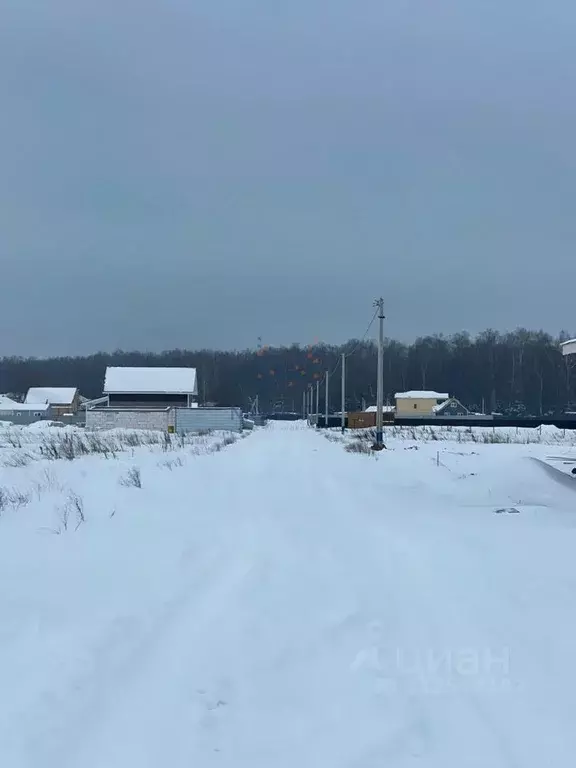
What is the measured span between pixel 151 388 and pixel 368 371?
5553 centimetres

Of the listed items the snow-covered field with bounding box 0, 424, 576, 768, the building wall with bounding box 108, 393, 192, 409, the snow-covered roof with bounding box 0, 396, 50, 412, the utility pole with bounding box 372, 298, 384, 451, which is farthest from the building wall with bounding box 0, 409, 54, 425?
the snow-covered field with bounding box 0, 424, 576, 768

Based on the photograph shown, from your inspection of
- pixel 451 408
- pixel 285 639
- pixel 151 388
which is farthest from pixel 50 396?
pixel 285 639

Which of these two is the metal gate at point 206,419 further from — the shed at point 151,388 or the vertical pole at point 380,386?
the vertical pole at point 380,386

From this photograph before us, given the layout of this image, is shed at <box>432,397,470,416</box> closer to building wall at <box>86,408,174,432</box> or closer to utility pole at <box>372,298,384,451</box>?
building wall at <box>86,408,174,432</box>

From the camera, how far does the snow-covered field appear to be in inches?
145

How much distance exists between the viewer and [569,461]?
1838 cm

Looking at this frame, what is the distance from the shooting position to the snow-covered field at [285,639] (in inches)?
145

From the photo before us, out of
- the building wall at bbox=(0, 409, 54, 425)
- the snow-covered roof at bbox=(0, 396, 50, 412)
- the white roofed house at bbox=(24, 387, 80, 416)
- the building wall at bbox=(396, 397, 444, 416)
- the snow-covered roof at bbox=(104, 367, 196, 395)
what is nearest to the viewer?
the snow-covered roof at bbox=(104, 367, 196, 395)

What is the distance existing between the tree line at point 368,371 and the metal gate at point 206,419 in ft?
161

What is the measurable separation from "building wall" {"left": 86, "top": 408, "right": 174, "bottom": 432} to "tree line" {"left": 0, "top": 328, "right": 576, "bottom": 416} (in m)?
48.1

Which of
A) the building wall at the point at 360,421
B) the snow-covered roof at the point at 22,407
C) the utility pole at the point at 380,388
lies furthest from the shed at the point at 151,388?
the utility pole at the point at 380,388

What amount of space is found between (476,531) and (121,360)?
142 m

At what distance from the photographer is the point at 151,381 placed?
77.1m

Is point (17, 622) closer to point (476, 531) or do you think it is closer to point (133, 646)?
point (133, 646)
